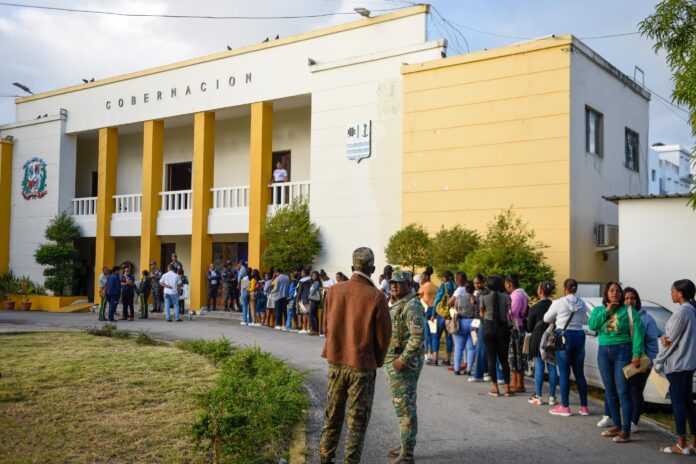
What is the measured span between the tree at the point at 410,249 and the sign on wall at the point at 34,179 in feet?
55.4

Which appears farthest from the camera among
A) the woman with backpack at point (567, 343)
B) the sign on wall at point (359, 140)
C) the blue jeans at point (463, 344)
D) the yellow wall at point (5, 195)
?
the yellow wall at point (5, 195)

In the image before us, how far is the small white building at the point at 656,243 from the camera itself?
13.1 meters

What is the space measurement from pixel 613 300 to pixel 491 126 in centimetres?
950

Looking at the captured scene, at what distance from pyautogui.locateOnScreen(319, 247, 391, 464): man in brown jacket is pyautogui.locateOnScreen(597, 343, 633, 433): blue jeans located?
295 centimetres

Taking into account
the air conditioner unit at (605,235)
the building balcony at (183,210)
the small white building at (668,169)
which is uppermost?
the small white building at (668,169)

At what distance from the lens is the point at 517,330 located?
920 cm

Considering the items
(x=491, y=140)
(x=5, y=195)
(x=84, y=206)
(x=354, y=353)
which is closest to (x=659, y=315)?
(x=354, y=353)

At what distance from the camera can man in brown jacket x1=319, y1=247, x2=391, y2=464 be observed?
529 cm

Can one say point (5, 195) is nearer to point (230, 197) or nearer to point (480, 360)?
point (230, 197)

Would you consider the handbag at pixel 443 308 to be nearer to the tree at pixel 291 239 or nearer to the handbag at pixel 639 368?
the handbag at pixel 639 368

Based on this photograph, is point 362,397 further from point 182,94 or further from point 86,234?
point 86,234

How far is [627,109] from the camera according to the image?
18.1m

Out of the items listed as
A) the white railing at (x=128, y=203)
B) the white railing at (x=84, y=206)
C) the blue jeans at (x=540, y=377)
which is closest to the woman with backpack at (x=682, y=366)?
the blue jeans at (x=540, y=377)

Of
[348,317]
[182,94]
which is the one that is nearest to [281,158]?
[182,94]
